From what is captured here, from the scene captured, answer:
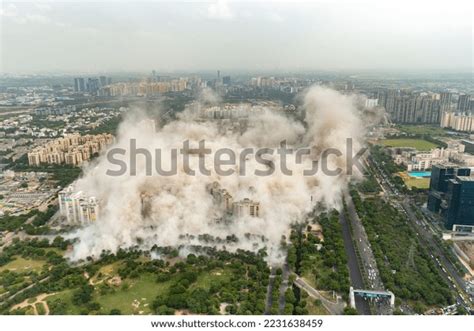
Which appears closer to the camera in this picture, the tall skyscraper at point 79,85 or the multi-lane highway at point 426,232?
the multi-lane highway at point 426,232

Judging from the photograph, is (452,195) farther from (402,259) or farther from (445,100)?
(445,100)

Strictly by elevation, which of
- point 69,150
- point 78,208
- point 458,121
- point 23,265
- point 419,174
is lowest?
point 23,265

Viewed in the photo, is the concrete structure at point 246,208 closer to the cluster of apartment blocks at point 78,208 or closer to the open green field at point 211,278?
the open green field at point 211,278

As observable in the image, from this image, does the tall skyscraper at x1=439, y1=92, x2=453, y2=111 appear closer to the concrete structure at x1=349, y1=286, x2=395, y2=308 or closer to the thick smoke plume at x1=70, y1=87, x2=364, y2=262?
the thick smoke plume at x1=70, y1=87, x2=364, y2=262

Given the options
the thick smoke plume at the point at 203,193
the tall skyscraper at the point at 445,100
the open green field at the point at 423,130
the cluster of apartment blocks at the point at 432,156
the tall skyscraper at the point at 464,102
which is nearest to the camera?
the thick smoke plume at the point at 203,193

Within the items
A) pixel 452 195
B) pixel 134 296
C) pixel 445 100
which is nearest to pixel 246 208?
pixel 134 296

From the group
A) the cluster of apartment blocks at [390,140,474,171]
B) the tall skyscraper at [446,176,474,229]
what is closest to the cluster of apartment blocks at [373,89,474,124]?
the cluster of apartment blocks at [390,140,474,171]

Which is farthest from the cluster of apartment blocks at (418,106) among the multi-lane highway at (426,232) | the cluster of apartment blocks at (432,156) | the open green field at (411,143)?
the multi-lane highway at (426,232)

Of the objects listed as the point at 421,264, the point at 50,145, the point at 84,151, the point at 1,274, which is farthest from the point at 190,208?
the point at 50,145
